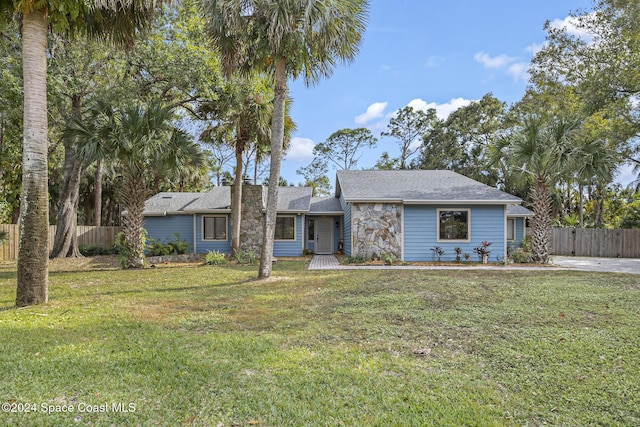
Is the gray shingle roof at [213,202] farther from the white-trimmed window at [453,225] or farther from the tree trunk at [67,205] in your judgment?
the white-trimmed window at [453,225]

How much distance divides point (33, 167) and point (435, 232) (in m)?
12.6

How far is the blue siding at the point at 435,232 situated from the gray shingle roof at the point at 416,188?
0.48m

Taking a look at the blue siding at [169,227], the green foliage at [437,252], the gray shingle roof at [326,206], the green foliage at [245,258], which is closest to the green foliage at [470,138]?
the gray shingle roof at [326,206]

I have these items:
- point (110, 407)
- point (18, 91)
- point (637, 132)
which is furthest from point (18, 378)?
point (637, 132)

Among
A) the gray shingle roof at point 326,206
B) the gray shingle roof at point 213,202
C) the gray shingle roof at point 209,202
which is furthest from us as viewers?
the gray shingle roof at point 326,206

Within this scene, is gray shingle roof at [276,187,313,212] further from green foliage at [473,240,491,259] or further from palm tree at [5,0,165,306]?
palm tree at [5,0,165,306]

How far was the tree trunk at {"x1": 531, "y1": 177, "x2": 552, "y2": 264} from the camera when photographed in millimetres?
13789

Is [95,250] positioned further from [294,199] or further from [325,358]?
[325,358]

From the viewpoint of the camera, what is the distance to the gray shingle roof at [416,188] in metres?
13.9

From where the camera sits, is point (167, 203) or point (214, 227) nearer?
point (214, 227)

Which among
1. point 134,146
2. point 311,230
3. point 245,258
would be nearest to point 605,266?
point 311,230

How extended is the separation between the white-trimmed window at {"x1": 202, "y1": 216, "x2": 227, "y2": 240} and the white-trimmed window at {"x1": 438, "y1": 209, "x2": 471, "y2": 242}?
967 centimetres

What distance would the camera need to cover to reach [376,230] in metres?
14.2

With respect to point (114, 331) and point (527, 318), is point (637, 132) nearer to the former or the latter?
point (527, 318)
